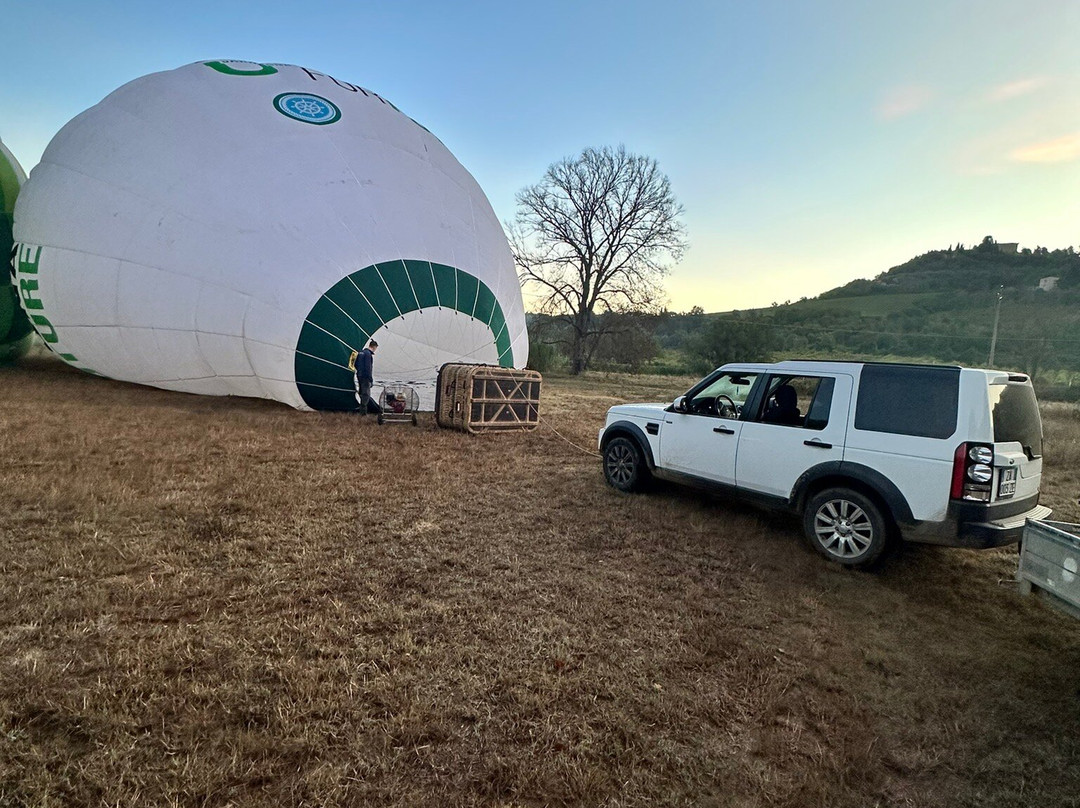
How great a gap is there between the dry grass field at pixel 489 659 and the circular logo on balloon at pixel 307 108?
802 cm

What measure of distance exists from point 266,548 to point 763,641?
147 inches

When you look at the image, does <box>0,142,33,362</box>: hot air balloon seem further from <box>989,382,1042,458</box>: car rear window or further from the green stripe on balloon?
<box>989,382,1042,458</box>: car rear window

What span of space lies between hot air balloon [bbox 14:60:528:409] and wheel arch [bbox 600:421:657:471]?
5.21 meters

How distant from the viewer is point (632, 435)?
6.89 m

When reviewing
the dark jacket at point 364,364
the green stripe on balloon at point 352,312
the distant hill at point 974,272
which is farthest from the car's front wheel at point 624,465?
the distant hill at point 974,272

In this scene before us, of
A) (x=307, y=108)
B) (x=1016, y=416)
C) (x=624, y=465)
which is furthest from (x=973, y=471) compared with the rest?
(x=307, y=108)

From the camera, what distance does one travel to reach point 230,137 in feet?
34.6

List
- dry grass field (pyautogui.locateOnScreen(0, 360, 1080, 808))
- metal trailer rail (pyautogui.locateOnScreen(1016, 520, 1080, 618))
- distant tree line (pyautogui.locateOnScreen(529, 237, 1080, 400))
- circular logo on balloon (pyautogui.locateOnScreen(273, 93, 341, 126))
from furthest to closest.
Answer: distant tree line (pyautogui.locateOnScreen(529, 237, 1080, 400)) → circular logo on balloon (pyautogui.locateOnScreen(273, 93, 341, 126)) → metal trailer rail (pyautogui.locateOnScreen(1016, 520, 1080, 618)) → dry grass field (pyautogui.locateOnScreen(0, 360, 1080, 808))

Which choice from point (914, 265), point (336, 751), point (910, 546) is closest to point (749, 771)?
point (336, 751)

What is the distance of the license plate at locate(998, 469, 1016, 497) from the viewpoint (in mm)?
4215

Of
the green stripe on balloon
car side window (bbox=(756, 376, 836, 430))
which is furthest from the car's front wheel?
the green stripe on balloon

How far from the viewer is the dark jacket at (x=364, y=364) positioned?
33.8ft

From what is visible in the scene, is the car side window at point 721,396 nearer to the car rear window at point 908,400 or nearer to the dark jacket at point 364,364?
the car rear window at point 908,400

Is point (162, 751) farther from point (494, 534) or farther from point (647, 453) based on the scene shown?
point (647, 453)
